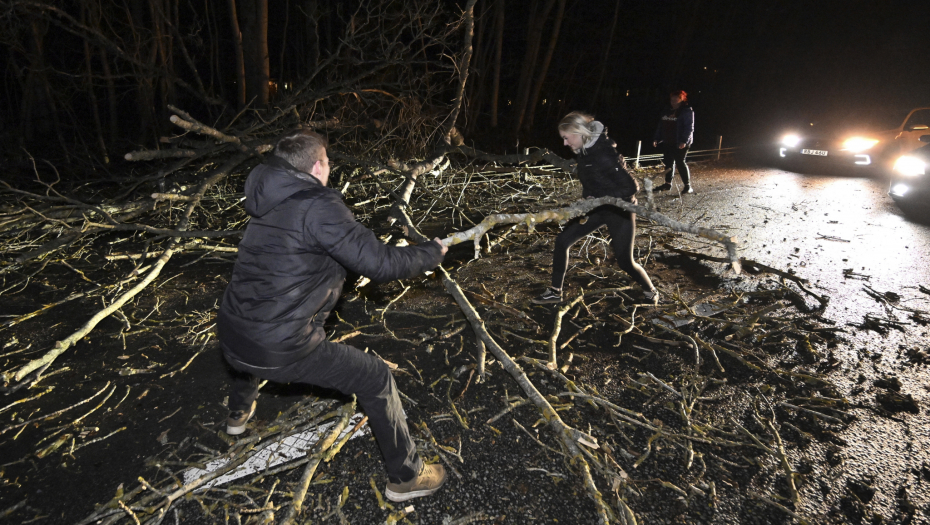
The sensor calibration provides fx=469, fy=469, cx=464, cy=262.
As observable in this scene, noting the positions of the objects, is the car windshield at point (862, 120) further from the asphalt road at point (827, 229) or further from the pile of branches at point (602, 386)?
the pile of branches at point (602, 386)

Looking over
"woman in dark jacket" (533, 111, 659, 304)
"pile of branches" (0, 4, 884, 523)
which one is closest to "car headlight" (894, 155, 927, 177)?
"pile of branches" (0, 4, 884, 523)

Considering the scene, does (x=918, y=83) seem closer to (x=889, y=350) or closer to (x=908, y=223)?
(x=908, y=223)

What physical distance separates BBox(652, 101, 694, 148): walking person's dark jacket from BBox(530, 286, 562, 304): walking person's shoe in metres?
5.38

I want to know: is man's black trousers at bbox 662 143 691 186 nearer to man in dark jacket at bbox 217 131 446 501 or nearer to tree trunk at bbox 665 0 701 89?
man in dark jacket at bbox 217 131 446 501

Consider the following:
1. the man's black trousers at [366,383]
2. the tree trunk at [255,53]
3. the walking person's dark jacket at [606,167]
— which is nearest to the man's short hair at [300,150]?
the man's black trousers at [366,383]

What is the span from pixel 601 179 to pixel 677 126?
5.39 metres

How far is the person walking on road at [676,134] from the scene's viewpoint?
824 centimetres

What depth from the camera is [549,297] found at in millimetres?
4465

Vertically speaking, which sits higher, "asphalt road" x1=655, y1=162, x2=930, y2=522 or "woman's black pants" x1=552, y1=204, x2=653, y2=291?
"woman's black pants" x1=552, y1=204, x2=653, y2=291

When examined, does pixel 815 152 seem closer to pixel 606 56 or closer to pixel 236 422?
pixel 606 56

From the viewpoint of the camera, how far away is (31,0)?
535 centimetres

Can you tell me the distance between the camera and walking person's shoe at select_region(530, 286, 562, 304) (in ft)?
14.6

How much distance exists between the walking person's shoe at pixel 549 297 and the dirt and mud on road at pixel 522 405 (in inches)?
4.5

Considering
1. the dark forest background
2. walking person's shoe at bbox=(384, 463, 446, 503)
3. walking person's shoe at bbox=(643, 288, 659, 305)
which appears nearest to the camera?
walking person's shoe at bbox=(384, 463, 446, 503)
